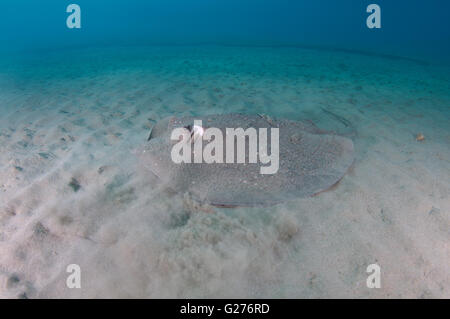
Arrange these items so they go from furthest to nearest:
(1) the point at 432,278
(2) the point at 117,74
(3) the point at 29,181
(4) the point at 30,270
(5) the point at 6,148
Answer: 1. (2) the point at 117,74
2. (5) the point at 6,148
3. (3) the point at 29,181
4. (4) the point at 30,270
5. (1) the point at 432,278

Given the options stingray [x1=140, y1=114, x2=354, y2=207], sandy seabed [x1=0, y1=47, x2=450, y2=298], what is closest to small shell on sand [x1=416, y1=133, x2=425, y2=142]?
sandy seabed [x1=0, y1=47, x2=450, y2=298]

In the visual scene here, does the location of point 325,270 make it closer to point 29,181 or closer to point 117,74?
point 29,181

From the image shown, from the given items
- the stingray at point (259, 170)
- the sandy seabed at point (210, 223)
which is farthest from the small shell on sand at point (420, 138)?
the stingray at point (259, 170)

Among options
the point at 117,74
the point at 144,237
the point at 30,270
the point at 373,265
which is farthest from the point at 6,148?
the point at 117,74

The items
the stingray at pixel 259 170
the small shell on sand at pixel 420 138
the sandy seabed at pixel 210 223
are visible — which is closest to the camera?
the sandy seabed at pixel 210 223

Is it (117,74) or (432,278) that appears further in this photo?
(117,74)

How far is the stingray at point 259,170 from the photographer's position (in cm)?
298

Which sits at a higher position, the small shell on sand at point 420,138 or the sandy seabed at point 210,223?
the small shell on sand at point 420,138

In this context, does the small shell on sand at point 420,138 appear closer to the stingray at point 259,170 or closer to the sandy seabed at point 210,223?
the sandy seabed at point 210,223

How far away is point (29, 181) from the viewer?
3.97 meters

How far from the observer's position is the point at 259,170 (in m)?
3.23

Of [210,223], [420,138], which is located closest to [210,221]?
[210,223]
